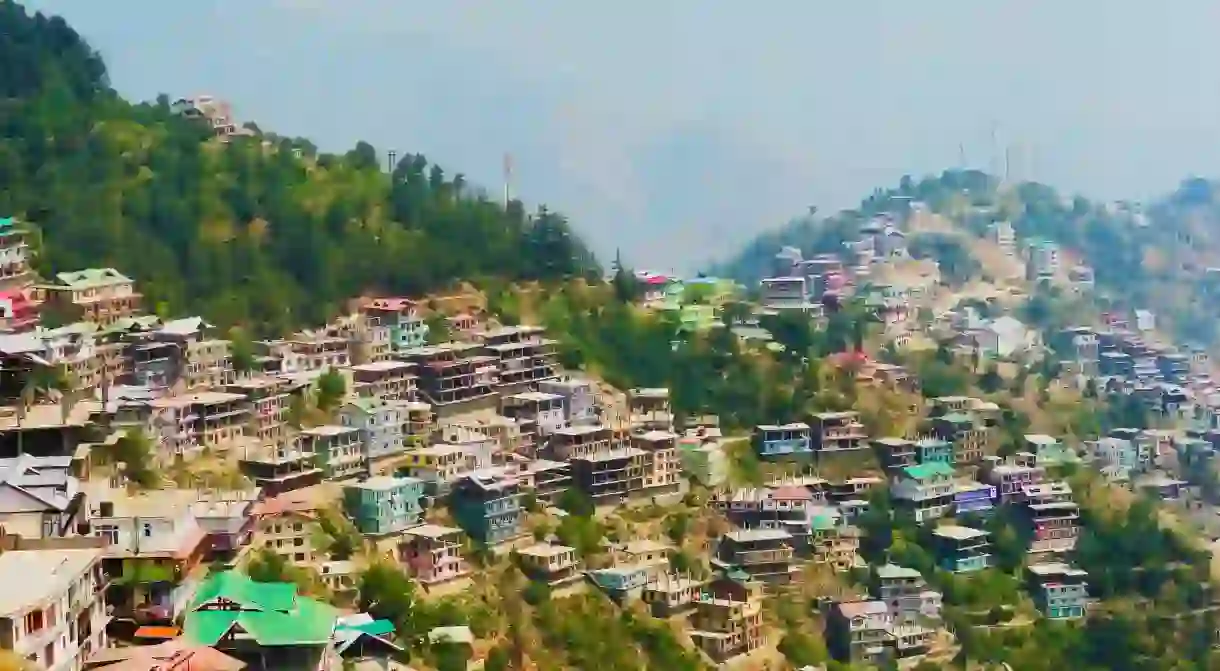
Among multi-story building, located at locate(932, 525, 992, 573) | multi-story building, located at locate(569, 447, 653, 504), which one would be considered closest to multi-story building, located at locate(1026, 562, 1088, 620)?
multi-story building, located at locate(932, 525, 992, 573)

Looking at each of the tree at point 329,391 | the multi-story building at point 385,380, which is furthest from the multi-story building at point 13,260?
the multi-story building at point 385,380

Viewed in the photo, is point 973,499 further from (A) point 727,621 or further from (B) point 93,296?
(B) point 93,296

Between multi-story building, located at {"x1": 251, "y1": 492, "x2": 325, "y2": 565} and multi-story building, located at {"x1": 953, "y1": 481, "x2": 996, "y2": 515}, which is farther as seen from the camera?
multi-story building, located at {"x1": 953, "y1": 481, "x2": 996, "y2": 515}

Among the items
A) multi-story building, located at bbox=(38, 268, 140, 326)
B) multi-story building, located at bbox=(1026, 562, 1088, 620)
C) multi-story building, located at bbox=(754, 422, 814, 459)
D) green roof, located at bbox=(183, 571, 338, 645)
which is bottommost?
multi-story building, located at bbox=(1026, 562, 1088, 620)

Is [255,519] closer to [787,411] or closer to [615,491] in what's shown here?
[615,491]

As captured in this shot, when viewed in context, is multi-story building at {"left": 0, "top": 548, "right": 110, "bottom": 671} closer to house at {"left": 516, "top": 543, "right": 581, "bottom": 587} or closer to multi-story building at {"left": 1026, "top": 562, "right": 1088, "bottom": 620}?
house at {"left": 516, "top": 543, "right": 581, "bottom": 587}

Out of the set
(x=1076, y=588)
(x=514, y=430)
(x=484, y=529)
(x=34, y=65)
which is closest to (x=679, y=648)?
(x=484, y=529)
